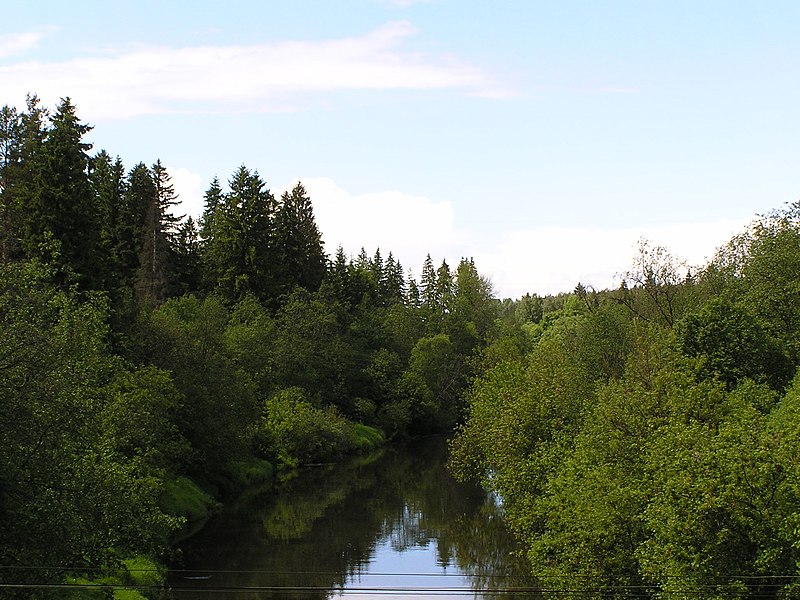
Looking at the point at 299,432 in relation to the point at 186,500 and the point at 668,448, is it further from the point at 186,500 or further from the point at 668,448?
the point at 668,448

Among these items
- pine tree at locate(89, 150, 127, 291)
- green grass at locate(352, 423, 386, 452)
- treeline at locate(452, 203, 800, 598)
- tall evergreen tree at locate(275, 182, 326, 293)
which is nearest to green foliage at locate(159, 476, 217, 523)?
treeline at locate(452, 203, 800, 598)

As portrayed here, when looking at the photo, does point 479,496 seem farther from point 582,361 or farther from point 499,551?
point 499,551

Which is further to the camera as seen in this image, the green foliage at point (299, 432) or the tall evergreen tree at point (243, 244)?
the tall evergreen tree at point (243, 244)

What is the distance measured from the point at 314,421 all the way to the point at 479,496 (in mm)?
18209

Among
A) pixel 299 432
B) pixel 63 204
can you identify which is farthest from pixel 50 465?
pixel 299 432

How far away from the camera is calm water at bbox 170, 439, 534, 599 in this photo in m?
36.2

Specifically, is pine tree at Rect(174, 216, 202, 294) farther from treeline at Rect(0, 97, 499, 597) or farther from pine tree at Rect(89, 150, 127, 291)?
pine tree at Rect(89, 150, 127, 291)

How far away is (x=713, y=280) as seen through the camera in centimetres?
6003

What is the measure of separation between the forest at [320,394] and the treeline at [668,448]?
0.10 meters

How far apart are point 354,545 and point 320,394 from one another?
36212 mm

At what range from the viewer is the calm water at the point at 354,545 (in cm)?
3625

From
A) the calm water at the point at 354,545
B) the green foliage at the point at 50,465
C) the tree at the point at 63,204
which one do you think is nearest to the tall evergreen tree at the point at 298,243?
the calm water at the point at 354,545

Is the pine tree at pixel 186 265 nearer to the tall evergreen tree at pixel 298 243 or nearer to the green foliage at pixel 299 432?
the tall evergreen tree at pixel 298 243

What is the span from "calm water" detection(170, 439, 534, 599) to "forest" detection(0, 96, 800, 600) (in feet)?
8.43
